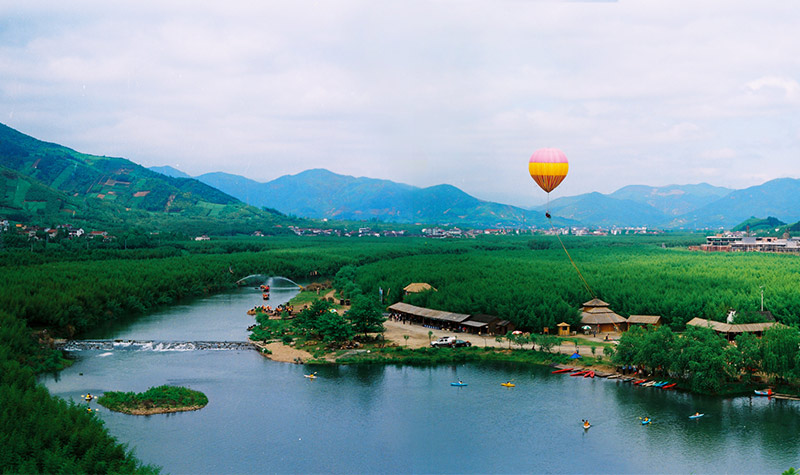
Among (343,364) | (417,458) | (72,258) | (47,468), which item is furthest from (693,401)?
(72,258)

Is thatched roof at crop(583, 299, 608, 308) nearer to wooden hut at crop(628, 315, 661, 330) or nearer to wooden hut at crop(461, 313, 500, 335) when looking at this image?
wooden hut at crop(628, 315, 661, 330)

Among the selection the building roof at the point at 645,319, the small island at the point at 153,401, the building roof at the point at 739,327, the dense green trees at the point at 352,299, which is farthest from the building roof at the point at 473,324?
the small island at the point at 153,401

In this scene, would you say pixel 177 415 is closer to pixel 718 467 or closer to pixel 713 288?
pixel 718 467

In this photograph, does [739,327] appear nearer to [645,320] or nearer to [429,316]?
[645,320]

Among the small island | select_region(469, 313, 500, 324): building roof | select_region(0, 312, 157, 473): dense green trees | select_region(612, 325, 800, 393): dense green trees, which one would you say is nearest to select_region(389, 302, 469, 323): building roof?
select_region(469, 313, 500, 324): building roof

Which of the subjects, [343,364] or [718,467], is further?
[343,364]

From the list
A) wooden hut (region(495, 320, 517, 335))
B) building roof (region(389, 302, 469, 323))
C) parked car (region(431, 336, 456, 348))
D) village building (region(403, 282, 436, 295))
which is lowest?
parked car (region(431, 336, 456, 348))
